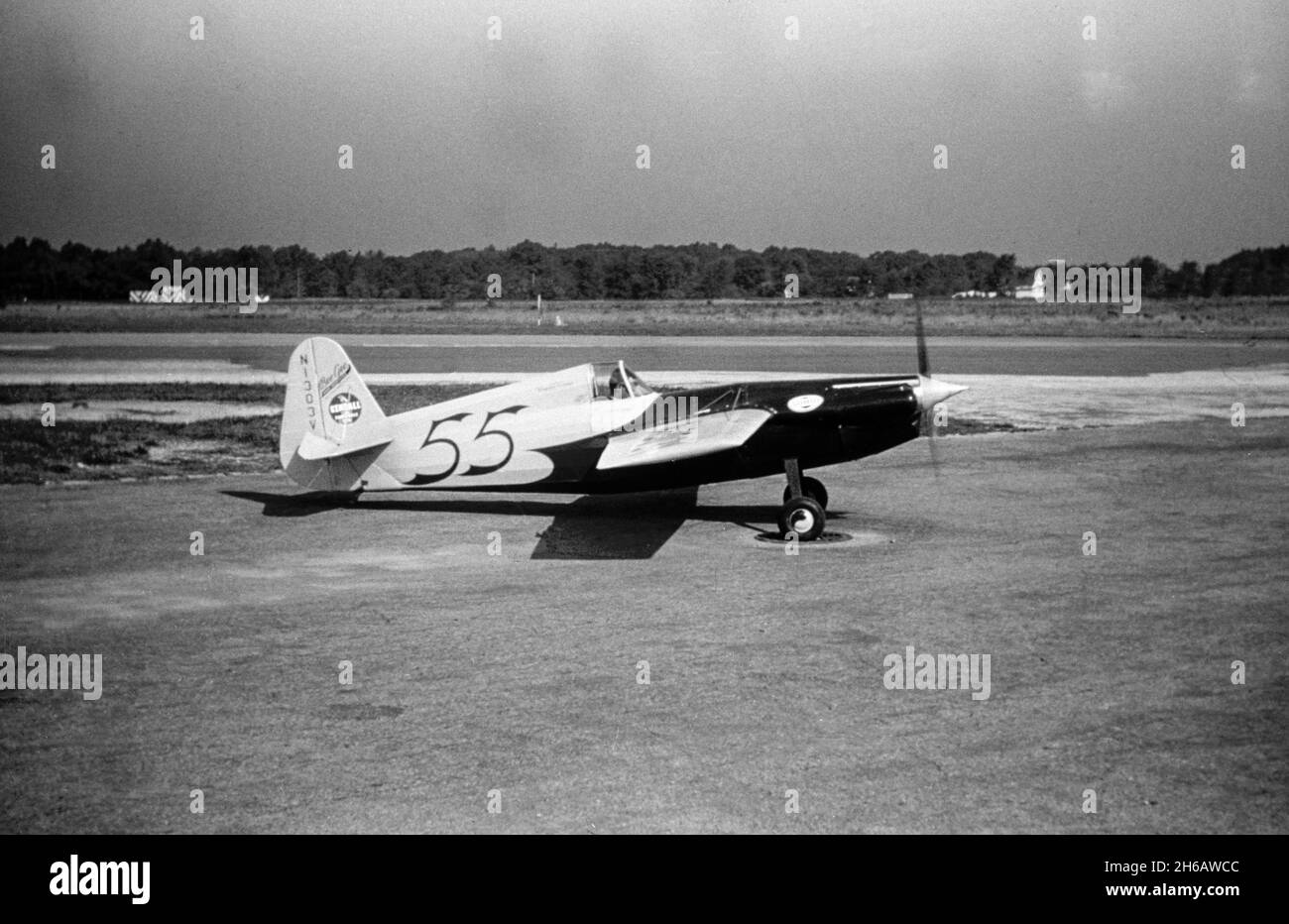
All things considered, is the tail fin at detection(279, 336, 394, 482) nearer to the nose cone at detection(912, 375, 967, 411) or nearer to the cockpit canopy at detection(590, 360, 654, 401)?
the cockpit canopy at detection(590, 360, 654, 401)

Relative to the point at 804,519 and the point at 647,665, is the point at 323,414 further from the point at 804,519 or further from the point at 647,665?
the point at 647,665

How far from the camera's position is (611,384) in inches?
587

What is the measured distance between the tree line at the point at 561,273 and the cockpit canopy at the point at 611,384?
175 ft

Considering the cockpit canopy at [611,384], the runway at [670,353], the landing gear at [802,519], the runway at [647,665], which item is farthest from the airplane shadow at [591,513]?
the runway at [670,353]

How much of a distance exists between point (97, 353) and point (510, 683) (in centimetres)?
3981

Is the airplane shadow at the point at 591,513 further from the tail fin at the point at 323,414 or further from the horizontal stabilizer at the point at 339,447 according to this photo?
the horizontal stabilizer at the point at 339,447

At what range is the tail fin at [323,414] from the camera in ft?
50.5

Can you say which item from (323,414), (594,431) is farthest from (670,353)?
(594,431)

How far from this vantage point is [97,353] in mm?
43406

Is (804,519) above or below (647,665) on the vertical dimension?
above

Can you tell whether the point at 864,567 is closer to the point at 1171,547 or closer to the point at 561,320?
the point at 1171,547

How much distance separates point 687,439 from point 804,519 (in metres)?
1.78

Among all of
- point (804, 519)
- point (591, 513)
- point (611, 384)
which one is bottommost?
point (591, 513)
